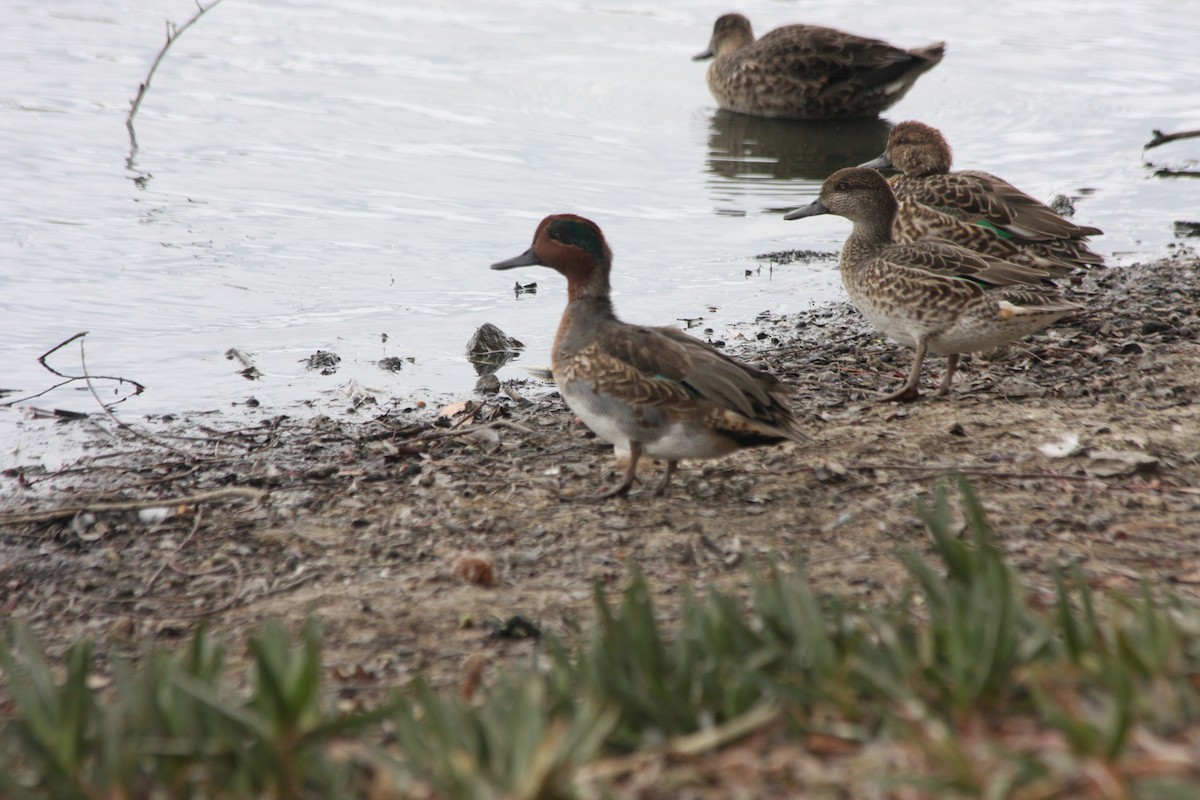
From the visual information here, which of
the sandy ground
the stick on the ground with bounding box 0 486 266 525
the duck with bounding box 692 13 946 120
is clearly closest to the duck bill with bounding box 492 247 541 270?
the sandy ground

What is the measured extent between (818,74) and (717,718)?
1189 cm

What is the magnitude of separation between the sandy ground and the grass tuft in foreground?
2.11 ft

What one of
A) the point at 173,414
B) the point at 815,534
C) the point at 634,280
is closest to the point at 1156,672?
the point at 815,534

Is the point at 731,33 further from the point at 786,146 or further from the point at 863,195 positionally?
the point at 863,195

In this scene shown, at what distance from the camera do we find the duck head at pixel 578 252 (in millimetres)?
5691

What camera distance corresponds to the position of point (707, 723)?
2.58m

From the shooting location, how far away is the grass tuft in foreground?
2.36 m

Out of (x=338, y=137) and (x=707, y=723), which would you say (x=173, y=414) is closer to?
(x=707, y=723)

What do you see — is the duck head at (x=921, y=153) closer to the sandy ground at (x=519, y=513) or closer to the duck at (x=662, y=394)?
the sandy ground at (x=519, y=513)

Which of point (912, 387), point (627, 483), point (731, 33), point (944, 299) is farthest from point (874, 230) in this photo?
point (731, 33)

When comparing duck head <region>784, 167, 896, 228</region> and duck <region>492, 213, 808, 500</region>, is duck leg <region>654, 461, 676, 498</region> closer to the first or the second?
duck <region>492, 213, 808, 500</region>

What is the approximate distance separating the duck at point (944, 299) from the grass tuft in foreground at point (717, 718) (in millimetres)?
3473

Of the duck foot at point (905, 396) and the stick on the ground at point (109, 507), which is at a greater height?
the stick on the ground at point (109, 507)

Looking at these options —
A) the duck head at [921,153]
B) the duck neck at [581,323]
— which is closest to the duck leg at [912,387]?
the duck neck at [581,323]
